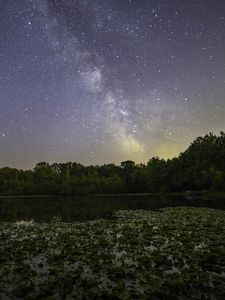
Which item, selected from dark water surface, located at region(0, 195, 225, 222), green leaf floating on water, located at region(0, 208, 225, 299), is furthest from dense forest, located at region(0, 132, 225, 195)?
green leaf floating on water, located at region(0, 208, 225, 299)

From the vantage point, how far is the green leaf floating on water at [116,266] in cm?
801

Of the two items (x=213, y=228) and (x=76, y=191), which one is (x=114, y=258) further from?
(x=76, y=191)

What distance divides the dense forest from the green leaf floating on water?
192 ft

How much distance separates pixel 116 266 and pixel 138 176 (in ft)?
327

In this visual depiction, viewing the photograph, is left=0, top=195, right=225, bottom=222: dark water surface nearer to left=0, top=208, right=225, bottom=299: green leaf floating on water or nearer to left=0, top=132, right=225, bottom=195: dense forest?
left=0, top=208, right=225, bottom=299: green leaf floating on water

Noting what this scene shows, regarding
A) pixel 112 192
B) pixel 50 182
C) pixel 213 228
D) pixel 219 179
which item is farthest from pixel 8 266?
pixel 50 182

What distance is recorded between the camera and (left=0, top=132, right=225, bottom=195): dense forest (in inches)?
3167

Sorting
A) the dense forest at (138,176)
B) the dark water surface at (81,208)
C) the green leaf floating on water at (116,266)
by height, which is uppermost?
the dense forest at (138,176)

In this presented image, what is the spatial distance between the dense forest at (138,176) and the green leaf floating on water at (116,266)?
58.6 metres

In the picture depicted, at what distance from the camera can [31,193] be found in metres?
123

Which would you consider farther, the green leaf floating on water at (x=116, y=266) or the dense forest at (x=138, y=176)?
the dense forest at (x=138, y=176)

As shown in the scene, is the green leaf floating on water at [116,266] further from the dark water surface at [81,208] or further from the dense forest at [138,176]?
the dense forest at [138,176]

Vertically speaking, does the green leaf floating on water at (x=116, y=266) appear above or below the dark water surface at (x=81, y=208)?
below

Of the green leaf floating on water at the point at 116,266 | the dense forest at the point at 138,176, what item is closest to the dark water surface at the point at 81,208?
the green leaf floating on water at the point at 116,266
